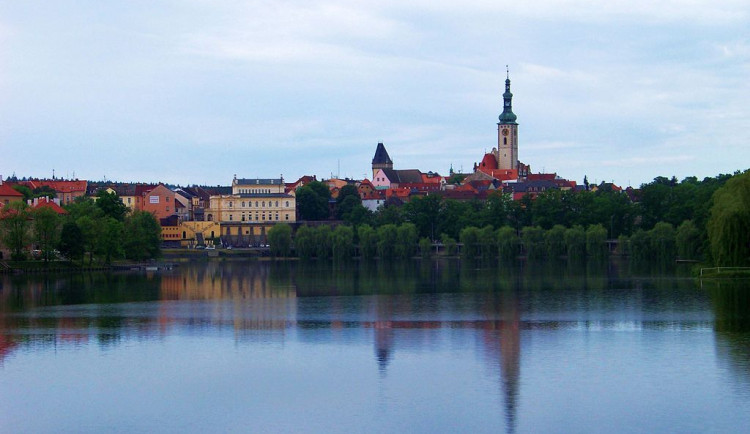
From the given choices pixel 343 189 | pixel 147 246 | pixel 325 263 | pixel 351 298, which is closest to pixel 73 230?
pixel 147 246

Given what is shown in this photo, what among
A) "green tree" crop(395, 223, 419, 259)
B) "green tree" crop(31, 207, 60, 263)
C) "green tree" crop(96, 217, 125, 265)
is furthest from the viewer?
"green tree" crop(395, 223, 419, 259)

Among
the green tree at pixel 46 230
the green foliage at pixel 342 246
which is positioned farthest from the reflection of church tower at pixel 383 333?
the green foliage at pixel 342 246

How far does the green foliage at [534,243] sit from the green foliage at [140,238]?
96.0 feet

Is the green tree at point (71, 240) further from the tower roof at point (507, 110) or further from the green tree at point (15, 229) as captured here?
the tower roof at point (507, 110)

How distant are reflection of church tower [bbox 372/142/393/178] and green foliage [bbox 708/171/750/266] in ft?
398

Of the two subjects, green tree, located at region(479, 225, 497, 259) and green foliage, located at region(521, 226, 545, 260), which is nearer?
green foliage, located at region(521, 226, 545, 260)

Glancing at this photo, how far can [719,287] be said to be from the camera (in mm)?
48344

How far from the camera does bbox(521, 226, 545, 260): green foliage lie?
3590 inches

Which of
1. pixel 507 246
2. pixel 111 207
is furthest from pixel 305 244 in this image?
pixel 507 246

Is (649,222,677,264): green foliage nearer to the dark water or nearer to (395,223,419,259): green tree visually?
(395,223,419,259): green tree

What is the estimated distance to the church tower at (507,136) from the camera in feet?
554

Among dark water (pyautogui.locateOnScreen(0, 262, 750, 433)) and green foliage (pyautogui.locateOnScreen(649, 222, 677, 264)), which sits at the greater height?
green foliage (pyautogui.locateOnScreen(649, 222, 677, 264))

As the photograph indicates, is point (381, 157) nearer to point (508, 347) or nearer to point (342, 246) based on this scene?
point (342, 246)

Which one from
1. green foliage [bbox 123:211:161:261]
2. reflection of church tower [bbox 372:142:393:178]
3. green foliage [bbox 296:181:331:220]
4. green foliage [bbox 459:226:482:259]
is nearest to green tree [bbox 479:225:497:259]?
green foliage [bbox 459:226:482:259]
